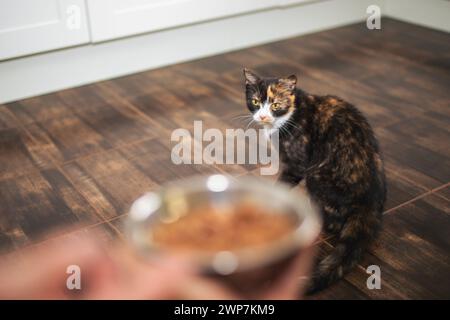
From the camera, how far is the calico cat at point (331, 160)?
138cm

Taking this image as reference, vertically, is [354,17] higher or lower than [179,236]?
lower

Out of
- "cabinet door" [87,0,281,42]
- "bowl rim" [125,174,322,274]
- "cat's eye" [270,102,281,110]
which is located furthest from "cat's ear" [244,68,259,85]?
"cabinet door" [87,0,281,42]

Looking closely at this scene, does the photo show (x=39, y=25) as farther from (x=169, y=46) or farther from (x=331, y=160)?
(x=331, y=160)

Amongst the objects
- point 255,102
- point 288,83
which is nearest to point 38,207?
point 255,102

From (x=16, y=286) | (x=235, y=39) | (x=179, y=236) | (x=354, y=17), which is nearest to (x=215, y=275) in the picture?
(x=179, y=236)

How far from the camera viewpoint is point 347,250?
137cm

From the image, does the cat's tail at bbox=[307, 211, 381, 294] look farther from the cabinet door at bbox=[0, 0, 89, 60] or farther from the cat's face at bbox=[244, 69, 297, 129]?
the cabinet door at bbox=[0, 0, 89, 60]

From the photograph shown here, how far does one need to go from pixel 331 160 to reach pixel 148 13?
160 cm

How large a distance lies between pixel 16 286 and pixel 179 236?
1.04 metres

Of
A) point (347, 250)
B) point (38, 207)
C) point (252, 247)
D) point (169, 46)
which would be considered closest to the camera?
point (252, 247)

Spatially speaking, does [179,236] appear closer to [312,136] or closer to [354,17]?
[312,136]

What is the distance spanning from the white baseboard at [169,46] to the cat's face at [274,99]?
1.36 metres

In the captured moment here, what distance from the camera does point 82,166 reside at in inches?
80.1

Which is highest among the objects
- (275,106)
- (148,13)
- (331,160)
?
(148,13)
